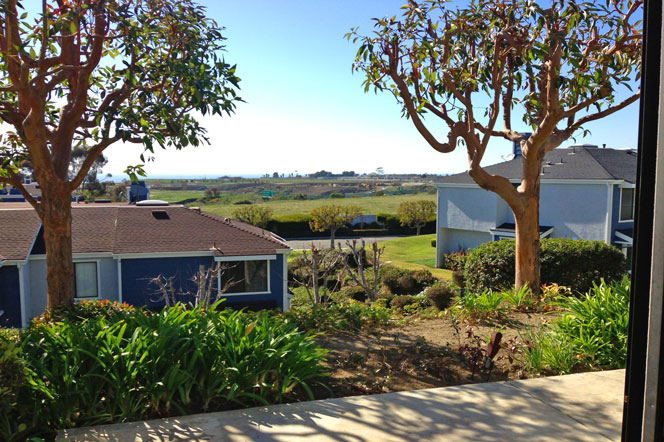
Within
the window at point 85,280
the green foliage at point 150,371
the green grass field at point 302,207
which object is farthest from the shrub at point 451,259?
the green grass field at point 302,207

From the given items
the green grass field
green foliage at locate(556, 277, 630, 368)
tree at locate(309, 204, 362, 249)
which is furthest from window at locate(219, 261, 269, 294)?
the green grass field

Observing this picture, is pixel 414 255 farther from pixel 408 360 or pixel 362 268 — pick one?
pixel 408 360

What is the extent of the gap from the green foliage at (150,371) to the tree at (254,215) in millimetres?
37180

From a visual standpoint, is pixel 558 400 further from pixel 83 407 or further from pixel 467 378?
pixel 83 407

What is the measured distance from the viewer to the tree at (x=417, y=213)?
44250 mm

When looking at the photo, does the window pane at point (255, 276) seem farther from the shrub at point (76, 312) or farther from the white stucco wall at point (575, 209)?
the white stucco wall at point (575, 209)

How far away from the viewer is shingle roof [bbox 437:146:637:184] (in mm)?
22625

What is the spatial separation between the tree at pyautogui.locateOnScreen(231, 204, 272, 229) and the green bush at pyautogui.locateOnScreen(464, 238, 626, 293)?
103 ft

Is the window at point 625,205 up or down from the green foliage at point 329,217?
up

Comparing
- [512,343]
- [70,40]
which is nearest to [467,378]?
[512,343]

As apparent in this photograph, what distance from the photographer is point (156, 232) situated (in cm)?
1895

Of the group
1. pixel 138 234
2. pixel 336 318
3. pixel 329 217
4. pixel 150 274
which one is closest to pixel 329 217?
pixel 329 217

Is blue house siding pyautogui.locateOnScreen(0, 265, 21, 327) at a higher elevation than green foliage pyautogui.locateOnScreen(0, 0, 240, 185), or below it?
below

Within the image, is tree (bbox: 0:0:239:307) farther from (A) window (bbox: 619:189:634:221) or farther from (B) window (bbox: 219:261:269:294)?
(A) window (bbox: 619:189:634:221)
